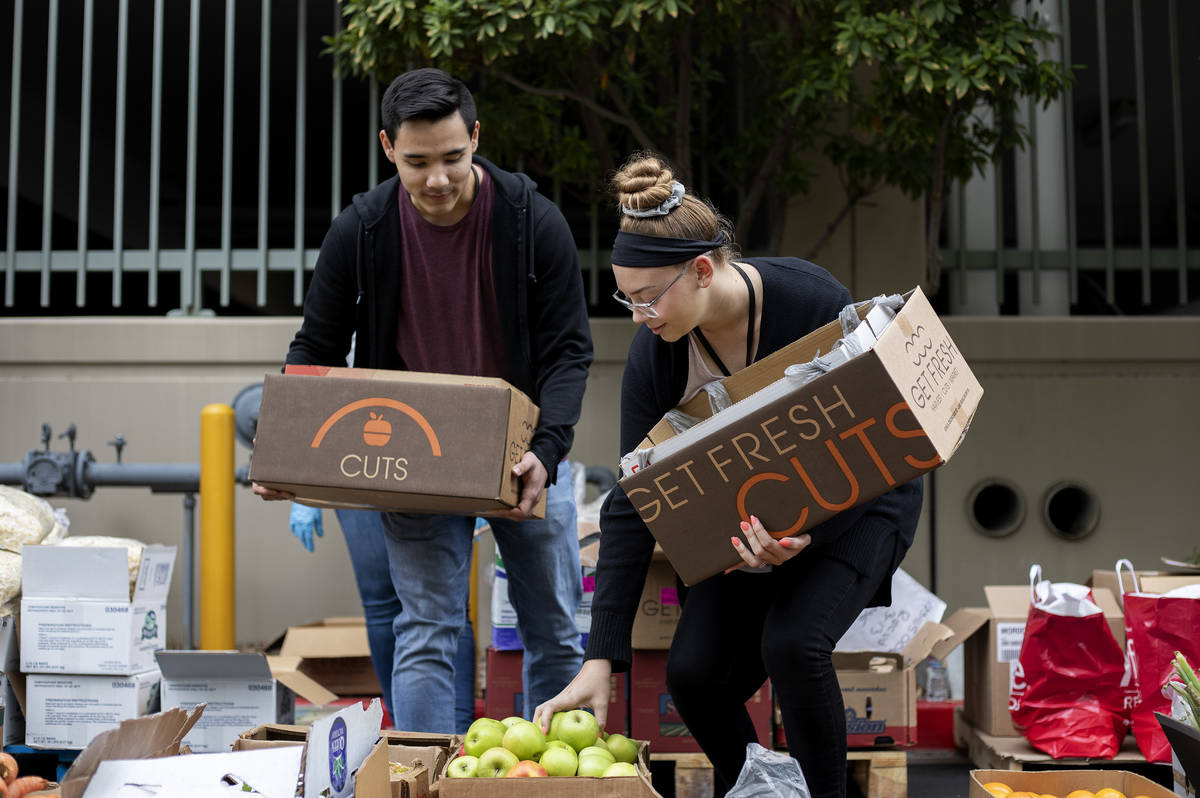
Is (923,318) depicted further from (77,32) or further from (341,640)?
(77,32)

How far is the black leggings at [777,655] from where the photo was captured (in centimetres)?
211

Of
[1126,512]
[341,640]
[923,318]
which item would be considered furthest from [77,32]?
[1126,512]

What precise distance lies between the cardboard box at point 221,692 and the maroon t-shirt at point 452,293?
1.08 meters

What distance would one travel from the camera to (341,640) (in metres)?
4.45

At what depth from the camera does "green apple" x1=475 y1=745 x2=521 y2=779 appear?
1.92 metres

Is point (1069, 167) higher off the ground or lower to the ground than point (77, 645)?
higher

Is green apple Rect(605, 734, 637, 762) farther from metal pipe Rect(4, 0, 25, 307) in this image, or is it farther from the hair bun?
metal pipe Rect(4, 0, 25, 307)

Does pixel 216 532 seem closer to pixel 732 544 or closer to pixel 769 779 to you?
pixel 732 544

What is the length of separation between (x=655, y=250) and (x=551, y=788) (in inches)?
39.1

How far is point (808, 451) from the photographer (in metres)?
2.00

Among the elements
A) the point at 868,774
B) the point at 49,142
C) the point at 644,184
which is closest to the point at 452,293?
the point at 644,184

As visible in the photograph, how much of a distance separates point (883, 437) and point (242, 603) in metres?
4.17

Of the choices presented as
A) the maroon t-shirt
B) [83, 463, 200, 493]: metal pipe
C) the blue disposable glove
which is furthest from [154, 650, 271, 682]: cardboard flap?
[83, 463, 200, 493]: metal pipe

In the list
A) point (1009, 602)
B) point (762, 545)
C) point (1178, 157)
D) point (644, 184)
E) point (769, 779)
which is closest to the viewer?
point (769, 779)
